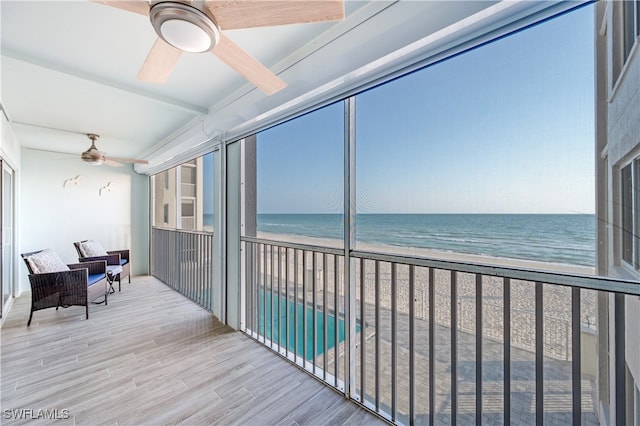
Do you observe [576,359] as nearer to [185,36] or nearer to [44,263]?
[185,36]

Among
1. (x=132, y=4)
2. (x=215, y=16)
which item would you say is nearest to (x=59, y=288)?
(x=132, y=4)

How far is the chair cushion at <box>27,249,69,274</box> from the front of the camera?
3023 millimetres

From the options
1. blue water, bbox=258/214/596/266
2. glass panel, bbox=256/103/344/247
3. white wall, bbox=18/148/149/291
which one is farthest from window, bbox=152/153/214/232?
blue water, bbox=258/214/596/266

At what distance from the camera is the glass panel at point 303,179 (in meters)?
2.04

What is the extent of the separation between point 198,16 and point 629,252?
1.94 meters

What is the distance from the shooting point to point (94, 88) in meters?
2.33

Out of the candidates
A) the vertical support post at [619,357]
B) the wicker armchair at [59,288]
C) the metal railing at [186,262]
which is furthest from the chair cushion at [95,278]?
the vertical support post at [619,357]

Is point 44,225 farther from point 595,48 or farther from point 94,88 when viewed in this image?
point 595,48

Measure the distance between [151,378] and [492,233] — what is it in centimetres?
251

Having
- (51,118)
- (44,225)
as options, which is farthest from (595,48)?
(44,225)

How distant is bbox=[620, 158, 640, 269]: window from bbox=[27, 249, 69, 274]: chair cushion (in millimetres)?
4816

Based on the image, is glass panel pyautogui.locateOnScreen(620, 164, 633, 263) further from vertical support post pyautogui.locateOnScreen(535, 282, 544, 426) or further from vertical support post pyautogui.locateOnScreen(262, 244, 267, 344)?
vertical support post pyautogui.locateOnScreen(262, 244, 267, 344)

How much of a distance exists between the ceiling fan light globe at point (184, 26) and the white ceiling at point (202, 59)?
0.67m

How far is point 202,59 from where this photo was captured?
200 centimetres
